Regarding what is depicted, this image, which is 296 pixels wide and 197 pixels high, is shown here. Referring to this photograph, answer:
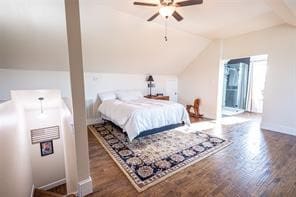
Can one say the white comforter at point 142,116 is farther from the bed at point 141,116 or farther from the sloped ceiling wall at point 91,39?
the sloped ceiling wall at point 91,39

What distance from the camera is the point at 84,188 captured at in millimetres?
1721

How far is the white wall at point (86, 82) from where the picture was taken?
319 centimetres

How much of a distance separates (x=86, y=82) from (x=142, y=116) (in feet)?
7.17

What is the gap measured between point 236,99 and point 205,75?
2427mm

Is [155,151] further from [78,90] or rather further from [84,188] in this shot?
[78,90]

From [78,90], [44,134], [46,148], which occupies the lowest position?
[46,148]

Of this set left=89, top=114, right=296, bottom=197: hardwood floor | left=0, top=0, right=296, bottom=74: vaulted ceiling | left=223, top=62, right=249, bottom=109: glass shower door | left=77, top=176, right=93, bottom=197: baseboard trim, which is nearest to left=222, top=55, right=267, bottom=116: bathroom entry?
left=223, top=62, right=249, bottom=109: glass shower door

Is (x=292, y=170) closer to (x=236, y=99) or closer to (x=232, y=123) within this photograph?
(x=232, y=123)

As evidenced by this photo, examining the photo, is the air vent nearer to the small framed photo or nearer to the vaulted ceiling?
the small framed photo

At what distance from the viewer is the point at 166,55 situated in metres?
4.92

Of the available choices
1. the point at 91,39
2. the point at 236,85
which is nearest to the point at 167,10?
the point at 91,39

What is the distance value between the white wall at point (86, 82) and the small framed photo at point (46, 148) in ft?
4.58

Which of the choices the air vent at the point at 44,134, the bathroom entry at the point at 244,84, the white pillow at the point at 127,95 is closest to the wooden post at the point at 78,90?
the white pillow at the point at 127,95

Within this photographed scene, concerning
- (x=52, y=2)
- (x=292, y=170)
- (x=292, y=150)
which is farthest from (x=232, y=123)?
(x=52, y=2)
